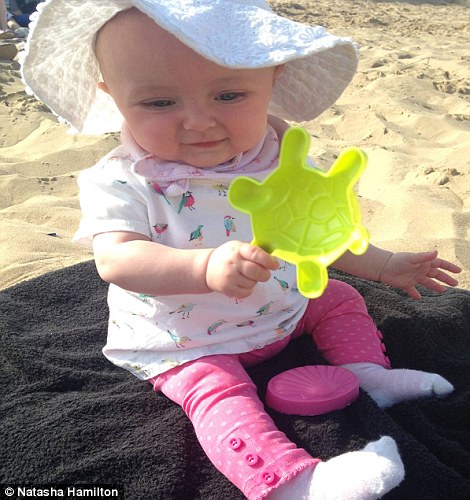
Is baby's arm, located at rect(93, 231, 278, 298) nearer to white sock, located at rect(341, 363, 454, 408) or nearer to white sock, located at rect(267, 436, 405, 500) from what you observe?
white sock, located at rect(267, 436, 405, 500)

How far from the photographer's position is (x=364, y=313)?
1697 mm

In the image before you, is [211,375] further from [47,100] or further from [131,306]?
[47,100]

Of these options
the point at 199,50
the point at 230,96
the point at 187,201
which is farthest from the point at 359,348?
the point at 199,50

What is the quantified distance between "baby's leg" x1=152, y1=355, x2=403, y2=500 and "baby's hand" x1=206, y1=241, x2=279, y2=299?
0.95 feet

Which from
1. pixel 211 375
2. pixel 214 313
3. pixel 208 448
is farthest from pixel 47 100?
pixel 208 448

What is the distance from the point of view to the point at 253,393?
4.64ft

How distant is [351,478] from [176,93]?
0.76 meters

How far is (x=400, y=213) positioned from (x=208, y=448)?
1501 millimetres

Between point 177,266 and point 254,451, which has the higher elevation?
point 177,266

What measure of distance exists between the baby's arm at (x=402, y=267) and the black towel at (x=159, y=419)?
0.20 m

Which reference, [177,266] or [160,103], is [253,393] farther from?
[160,103]

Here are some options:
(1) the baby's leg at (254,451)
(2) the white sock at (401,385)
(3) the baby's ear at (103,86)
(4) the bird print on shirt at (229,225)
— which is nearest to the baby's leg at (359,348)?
(2) the white sock at (401,385)

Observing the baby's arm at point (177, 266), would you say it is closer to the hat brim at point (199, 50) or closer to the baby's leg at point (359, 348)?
the hat brim at point (199, 50)

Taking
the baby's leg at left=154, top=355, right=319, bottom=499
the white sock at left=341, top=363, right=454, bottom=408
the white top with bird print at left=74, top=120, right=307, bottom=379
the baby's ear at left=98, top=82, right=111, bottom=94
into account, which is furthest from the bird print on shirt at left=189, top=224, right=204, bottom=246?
the white sock at left=341, top=363, right=454, bottom=408
